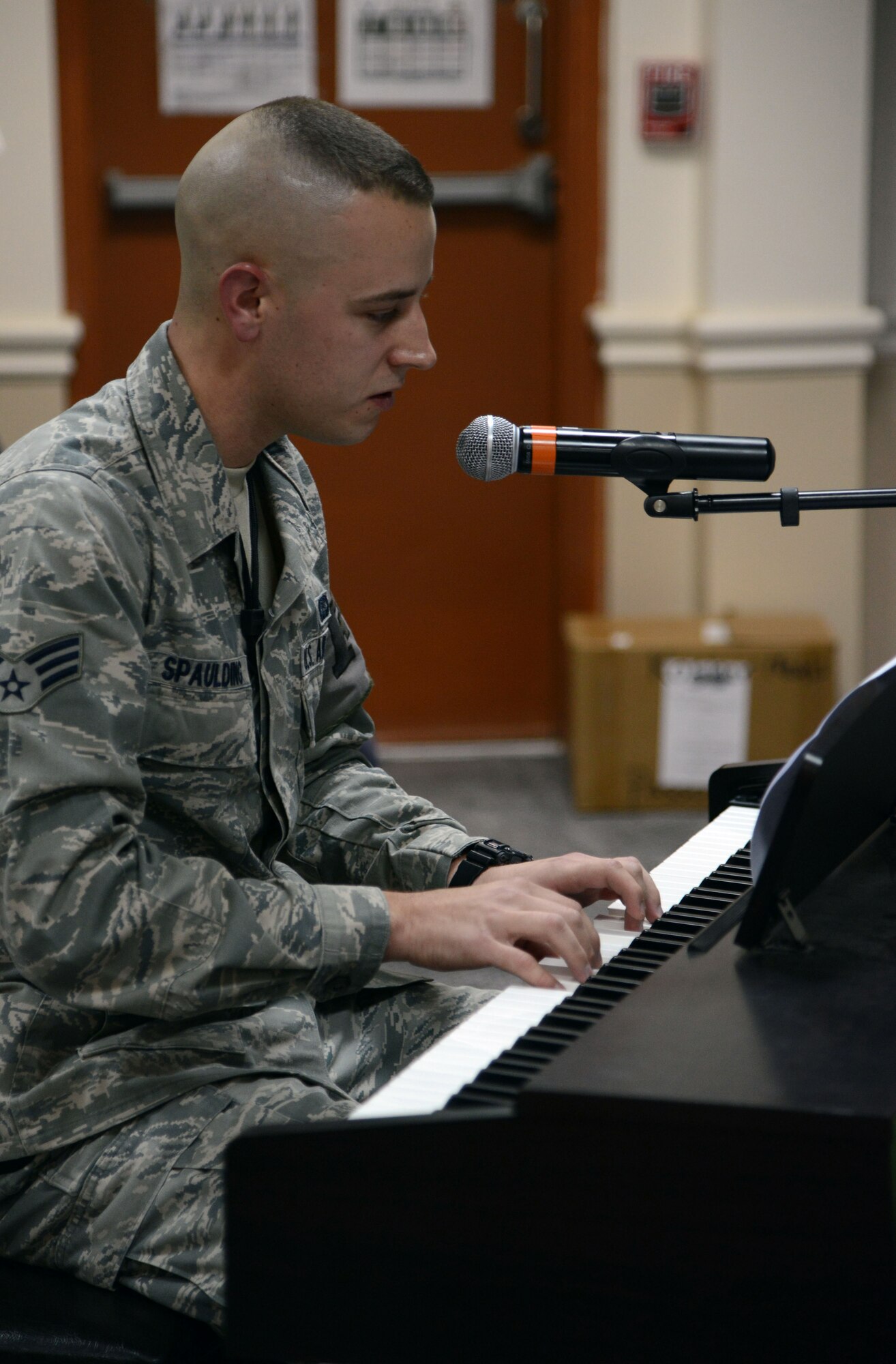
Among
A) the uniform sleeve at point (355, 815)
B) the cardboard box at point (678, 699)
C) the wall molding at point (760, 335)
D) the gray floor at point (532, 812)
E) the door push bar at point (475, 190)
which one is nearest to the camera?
the uniform sleeve at point (355, 815)

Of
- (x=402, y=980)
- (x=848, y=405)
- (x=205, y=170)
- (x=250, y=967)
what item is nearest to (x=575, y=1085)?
(x=250, y=967)

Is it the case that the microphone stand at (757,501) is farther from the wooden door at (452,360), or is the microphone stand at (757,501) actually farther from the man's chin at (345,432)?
the wooden door at (452,360)

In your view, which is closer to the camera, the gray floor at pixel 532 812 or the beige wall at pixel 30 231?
the gray floor at pixel 532 812

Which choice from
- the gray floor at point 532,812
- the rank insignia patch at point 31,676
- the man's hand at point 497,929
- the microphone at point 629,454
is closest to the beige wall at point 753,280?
the gray floor at point 532,812

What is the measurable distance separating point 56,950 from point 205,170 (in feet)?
1.82

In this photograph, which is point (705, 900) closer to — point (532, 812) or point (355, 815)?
point (355, 815)

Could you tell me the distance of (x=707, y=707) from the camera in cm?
313

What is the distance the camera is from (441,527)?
3.61m

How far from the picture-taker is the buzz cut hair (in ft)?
3.48

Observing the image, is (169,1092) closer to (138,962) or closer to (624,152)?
(138,962)

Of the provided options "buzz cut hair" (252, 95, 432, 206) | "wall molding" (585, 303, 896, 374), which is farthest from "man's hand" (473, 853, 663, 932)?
"wall molding" (585, 303, 896, 374)

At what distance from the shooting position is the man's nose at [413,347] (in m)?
1.10

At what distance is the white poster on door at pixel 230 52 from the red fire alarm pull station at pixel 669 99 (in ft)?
2.39

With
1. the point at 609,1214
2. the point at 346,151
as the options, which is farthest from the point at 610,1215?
the point at 346,151
